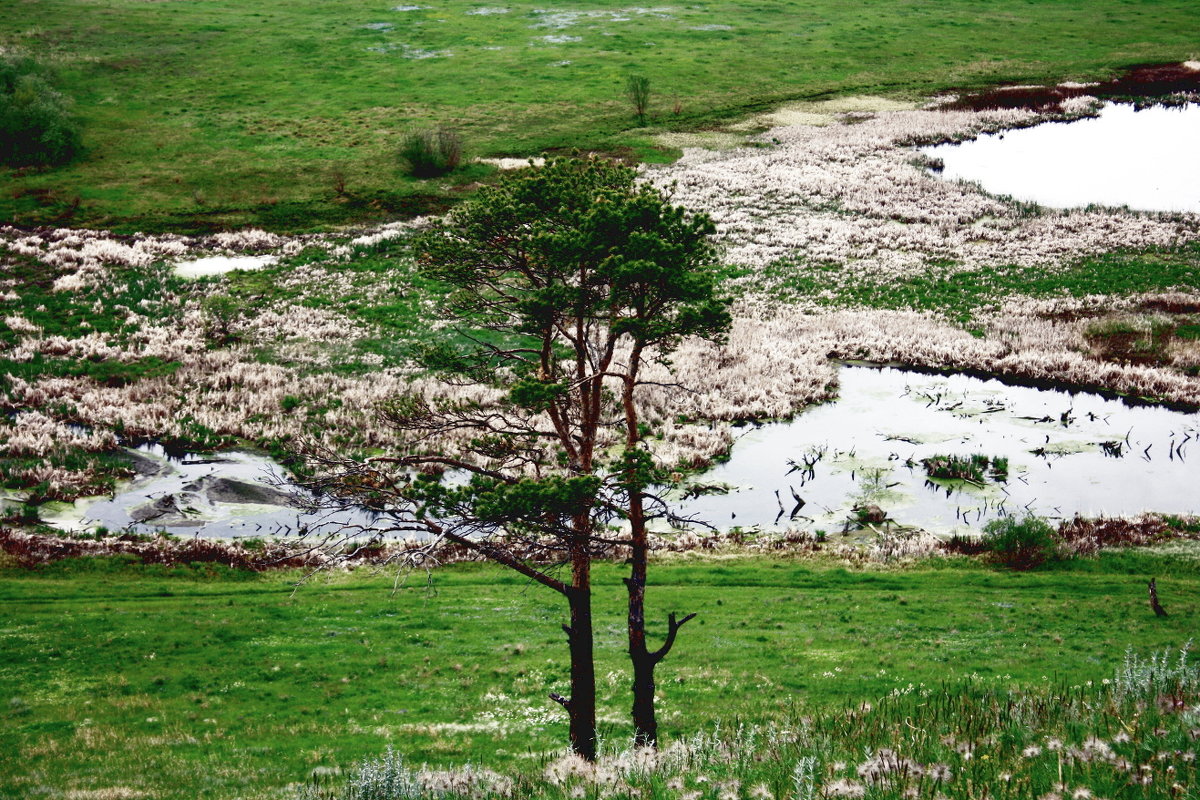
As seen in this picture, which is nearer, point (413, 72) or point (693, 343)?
point (693, 343)

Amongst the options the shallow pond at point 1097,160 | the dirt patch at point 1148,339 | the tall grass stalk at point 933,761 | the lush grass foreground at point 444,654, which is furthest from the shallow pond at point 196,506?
the shallow pond at point 1097,160

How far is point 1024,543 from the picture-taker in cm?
2862

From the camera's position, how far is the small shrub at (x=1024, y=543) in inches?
1114

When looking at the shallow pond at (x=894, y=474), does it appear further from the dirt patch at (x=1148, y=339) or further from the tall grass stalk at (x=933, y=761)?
the tall grass stalk at (x=933, y=761)

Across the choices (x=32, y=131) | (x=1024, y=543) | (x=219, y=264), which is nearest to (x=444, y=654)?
(x=1024, y=543)

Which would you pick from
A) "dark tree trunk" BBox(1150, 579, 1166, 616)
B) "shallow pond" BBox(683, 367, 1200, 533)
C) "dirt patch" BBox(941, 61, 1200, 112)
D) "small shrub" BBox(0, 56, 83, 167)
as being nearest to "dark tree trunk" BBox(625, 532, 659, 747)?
"dark tree trunk" BBox(1150, 579, 1166, 616)

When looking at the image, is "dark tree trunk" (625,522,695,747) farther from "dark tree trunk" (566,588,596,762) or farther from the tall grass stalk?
the tall grass stalk

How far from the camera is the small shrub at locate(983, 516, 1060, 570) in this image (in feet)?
92.8

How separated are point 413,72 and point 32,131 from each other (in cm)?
3887

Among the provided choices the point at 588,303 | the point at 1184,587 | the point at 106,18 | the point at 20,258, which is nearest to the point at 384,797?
the point at 588,303

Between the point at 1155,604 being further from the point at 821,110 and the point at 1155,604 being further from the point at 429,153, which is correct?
the point at 821,110

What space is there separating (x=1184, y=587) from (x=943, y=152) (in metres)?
60.2

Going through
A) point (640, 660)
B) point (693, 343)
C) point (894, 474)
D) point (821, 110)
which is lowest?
point (894, 474)

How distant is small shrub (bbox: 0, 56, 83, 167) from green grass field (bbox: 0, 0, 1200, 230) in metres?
2.28
